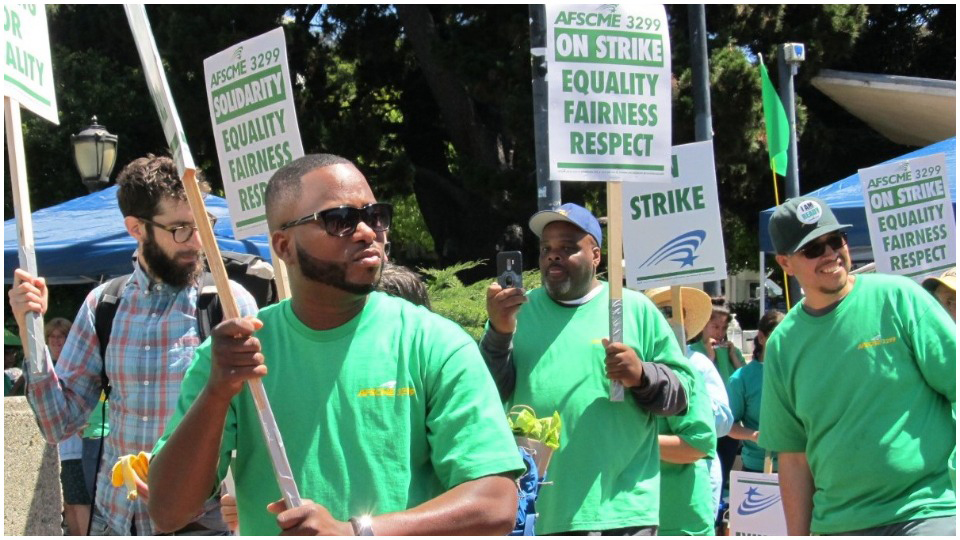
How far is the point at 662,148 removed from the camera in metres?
5.62

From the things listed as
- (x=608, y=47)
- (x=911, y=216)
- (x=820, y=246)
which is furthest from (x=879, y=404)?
(x=911, y=216)

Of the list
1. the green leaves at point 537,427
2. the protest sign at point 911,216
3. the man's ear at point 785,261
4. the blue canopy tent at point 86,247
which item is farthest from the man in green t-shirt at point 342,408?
the blue canopy tent at point 86,247

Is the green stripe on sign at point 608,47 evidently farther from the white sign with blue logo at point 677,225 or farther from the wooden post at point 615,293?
the white sign with blue logo at point 677,225

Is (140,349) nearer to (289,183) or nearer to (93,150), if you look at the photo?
(289,183)

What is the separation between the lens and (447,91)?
19.4 m

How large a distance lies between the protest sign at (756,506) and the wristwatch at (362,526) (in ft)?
17.3

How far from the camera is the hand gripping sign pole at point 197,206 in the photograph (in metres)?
2.53

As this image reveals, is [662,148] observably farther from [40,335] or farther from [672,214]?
[40,335]

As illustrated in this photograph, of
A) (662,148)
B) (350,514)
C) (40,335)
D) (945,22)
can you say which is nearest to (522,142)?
(945,22)

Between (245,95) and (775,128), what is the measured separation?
948 cm

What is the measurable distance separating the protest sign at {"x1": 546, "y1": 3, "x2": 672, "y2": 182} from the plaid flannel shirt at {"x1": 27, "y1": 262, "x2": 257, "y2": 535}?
1.88m

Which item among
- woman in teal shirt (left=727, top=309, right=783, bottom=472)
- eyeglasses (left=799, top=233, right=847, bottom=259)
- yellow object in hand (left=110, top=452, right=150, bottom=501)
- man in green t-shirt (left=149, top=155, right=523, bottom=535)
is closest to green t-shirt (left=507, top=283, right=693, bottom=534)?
eyeglasses (left=799, top=233, right=847, bottom=259)

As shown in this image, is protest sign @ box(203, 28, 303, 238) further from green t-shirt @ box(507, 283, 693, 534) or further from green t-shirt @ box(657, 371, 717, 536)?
green t-shirt @ box(657, 371, 717, 536)

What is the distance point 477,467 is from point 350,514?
0.27m
